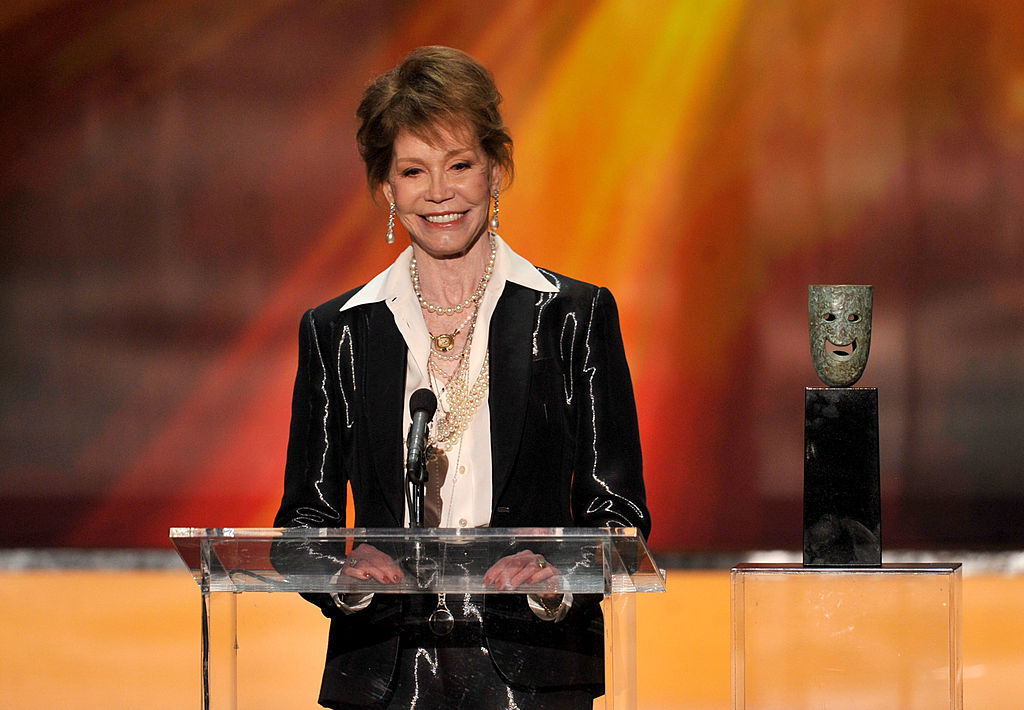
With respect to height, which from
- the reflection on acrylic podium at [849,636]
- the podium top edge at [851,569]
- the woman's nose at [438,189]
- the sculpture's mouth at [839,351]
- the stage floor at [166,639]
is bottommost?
the stage floor at [166,639]

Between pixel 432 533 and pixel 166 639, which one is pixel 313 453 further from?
pixel 166 639

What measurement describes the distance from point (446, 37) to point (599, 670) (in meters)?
4.41

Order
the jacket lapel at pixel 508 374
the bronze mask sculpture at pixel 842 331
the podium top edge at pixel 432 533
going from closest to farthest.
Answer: the podium top edge at pixel 432 533
the jacket lapel at pixel 508 374
the bronze mask sculpture at pixel 842 331

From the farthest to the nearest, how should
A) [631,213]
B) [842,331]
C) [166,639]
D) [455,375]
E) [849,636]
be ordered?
[631,213], [166,639], [842,331], [849,636], [455,375]

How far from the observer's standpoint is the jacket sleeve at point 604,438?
222 centimetres

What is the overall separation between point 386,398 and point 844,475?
1.36 meters

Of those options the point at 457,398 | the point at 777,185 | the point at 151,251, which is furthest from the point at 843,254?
the point at 457,398

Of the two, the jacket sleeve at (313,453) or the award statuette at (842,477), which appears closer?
the jacket sleeve at (313,453)

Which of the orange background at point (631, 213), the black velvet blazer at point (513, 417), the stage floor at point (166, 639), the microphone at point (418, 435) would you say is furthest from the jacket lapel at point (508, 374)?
the orange background at point (631, 213)

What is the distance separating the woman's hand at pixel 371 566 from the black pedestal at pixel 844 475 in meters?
1.72

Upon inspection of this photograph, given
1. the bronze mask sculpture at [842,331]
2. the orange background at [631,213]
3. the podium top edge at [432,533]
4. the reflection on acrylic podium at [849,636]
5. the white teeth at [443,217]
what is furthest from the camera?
the orange background at [631,213]

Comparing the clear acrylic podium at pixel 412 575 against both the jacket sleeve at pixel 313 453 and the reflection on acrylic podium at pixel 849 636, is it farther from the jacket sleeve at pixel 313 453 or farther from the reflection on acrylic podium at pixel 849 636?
the reflection on acrylic podium at pixel 849 636

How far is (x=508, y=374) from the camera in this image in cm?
227

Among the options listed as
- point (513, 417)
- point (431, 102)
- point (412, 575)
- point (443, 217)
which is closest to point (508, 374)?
point (513, 417)
